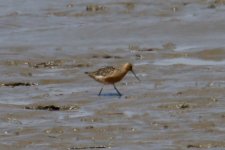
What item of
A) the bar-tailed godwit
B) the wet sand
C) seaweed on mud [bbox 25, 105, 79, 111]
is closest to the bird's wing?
the bar-tailed godwit

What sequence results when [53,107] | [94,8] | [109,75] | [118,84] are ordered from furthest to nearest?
[94,8]
[118,84]
[109,75]
[53,107]

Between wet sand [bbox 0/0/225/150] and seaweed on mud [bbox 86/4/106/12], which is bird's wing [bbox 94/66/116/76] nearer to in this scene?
wet sand [bbox 0/0/225/150]

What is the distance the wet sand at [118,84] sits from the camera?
10.3 metres

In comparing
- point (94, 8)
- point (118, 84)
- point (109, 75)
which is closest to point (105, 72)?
point (109, 75)

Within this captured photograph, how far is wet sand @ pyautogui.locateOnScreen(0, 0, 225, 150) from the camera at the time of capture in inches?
407

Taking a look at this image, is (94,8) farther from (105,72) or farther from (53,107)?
(53,107)

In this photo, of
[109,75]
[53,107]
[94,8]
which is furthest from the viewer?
[94,8]

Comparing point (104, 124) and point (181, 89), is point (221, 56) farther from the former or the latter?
point (104, 124)

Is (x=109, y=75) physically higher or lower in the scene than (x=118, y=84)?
higher

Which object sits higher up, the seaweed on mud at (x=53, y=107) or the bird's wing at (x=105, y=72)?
the bird's wing at (x=105, y=72)

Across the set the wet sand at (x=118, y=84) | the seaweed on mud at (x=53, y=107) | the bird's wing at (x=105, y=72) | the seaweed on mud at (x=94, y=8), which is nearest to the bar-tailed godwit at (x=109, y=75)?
the bird's wing at (x=105, y=72)

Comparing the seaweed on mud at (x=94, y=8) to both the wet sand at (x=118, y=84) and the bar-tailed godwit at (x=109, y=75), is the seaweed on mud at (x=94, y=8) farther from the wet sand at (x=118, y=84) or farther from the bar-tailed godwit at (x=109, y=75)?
the bar-tailed godwit at (x=109, y=75)

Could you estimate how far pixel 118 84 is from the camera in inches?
543

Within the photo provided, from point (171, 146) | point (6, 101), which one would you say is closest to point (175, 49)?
point (6, 101)
